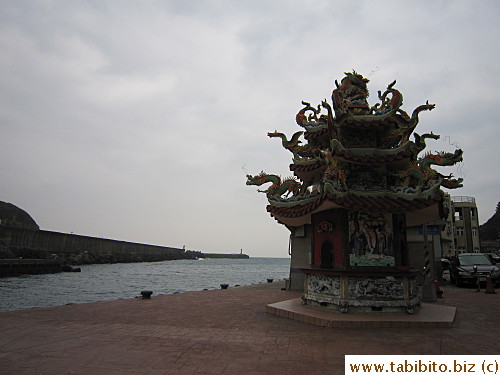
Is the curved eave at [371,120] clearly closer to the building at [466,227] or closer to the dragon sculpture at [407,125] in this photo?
the dragon sculpture at [407,125]

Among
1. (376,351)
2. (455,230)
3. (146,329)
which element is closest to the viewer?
(376,351)

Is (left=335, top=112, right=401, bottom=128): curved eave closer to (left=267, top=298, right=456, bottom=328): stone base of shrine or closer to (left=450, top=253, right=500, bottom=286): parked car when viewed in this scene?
(left=267, top=298, right=456, bottom=328): stone base of shrine

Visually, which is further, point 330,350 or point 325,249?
point 325,249

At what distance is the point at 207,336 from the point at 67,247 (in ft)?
235

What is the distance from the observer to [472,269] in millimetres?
20047

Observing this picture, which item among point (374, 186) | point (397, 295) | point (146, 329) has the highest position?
point (374, 186)

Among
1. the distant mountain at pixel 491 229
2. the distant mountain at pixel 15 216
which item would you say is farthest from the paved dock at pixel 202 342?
the distant mountain at pixel 491 229

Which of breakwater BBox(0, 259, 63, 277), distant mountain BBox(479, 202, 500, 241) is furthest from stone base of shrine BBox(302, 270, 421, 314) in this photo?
distant mountain BBox(479, 202, 500, 241)

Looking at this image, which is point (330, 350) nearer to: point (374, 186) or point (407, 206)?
point (407, 206)

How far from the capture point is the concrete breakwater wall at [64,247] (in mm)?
52938

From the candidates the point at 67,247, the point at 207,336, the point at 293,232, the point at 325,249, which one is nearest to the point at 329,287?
the point at 325,249

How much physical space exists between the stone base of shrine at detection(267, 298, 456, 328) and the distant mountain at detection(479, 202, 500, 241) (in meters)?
72.2

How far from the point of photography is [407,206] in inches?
382

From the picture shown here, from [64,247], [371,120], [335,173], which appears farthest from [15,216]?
[371,120]
